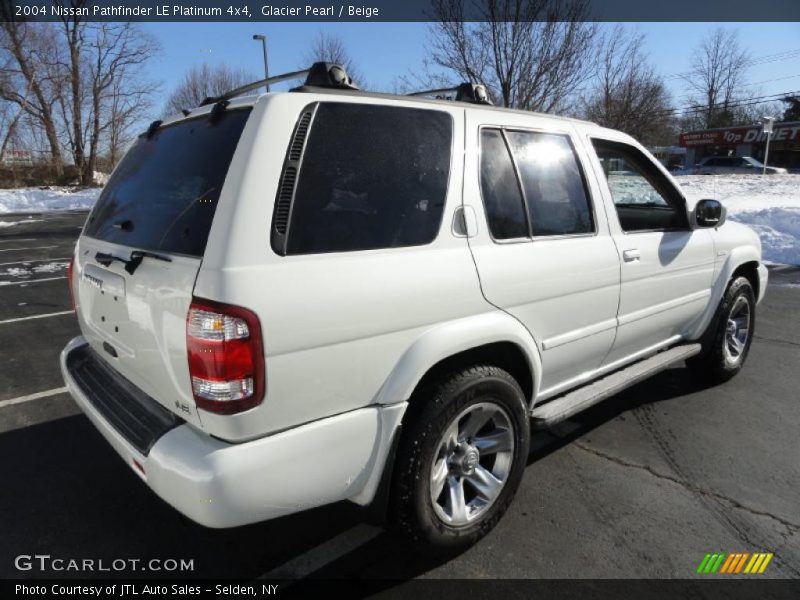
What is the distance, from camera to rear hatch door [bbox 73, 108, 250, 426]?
1.88 m

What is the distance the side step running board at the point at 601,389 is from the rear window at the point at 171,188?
1848 millimetres

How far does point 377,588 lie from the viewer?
2.26 meters

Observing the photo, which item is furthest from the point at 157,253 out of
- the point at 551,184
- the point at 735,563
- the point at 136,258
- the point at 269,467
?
the point at 735,563

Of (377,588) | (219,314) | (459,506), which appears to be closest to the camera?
(219,314)

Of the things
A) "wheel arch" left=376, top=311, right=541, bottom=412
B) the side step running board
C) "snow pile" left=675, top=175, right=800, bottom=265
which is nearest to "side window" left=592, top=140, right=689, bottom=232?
"snow pile" left=675, top=175, right=800, bottom=265

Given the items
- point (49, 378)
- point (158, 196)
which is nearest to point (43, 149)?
point (49, 378)

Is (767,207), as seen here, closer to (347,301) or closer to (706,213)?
(706,213)

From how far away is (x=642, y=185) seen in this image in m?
4.05

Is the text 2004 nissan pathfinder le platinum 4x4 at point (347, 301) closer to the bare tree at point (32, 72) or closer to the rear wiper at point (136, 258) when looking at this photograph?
the rear wiper at point (136, 258)

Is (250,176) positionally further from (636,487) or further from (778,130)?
(778,130)

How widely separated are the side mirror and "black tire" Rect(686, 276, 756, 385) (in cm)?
70

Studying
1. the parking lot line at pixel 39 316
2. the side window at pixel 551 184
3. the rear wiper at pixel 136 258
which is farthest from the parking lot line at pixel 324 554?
the parking lot line at pixel 39 316

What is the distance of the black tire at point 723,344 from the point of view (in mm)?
4055

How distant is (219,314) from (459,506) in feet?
4.59
